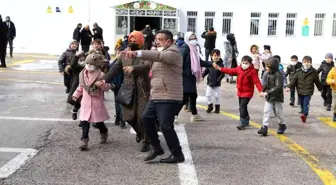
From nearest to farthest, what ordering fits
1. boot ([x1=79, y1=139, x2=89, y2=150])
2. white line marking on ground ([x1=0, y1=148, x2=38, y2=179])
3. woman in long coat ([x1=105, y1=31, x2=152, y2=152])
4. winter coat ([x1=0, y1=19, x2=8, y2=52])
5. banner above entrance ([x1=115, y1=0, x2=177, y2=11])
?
white line marking on ground ([x1=0, y1=148, x2=38, y2=179]), woman in long coat ([x1=105, y1=31, x2=152, y2=152]), boot ([x1=79, y1=139, x2=89, y2=150]), winter coat ([x1=0, y1=19, x2=8, y2=52]), banner above entrance ([x1=115, y1=0, x2=177, y2=11])

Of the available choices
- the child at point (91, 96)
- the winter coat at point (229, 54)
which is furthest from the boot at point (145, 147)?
the winter coat at point (229, 54)

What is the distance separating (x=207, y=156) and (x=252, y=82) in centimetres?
239

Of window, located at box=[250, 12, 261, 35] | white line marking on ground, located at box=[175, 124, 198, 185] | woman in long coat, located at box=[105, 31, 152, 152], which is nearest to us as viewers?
white line marking on ground, located at box=[175, 124, 198, 185]

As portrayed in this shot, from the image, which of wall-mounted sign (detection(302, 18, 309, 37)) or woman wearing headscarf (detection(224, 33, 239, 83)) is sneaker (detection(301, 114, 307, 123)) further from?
wall-mounted sign (detection(302, 18, 309, 37))

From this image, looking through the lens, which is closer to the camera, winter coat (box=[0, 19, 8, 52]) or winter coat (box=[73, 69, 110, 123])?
winter coat (box=[73, 69, 110, 123])

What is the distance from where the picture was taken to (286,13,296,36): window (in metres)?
26.4

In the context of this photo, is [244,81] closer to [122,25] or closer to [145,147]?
[145,147]

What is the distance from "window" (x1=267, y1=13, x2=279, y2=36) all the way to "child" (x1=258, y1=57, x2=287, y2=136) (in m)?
19.1

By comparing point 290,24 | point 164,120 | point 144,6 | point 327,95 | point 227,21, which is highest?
point 144,6

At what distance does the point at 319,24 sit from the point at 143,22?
390 inches

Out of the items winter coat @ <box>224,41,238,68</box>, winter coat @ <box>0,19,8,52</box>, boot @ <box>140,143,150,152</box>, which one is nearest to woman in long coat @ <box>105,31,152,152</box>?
boot @ <box>140,143,150,152</box>

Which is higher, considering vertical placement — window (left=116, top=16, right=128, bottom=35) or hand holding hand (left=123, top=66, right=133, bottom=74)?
window (left=116, top=16, right=128, bottom=35)

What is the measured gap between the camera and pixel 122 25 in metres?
26.2

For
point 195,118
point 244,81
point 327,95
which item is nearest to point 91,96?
point 195,118
